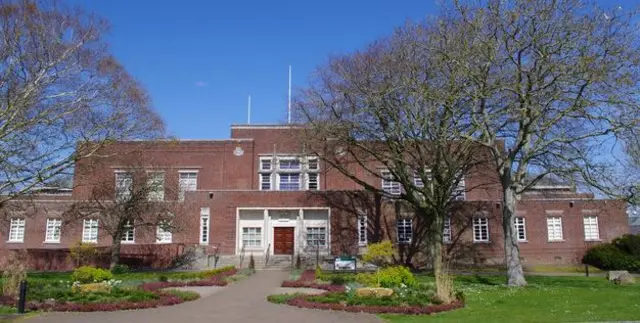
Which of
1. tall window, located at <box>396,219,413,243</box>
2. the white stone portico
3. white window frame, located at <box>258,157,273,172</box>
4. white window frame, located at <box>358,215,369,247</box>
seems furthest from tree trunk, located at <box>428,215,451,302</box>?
white window frame, located at <box>258,157,273,172</box>

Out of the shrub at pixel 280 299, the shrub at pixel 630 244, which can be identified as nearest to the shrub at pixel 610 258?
the shrub at pixel 630 244

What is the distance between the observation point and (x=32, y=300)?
16.5m

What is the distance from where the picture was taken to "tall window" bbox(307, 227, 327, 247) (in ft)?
142

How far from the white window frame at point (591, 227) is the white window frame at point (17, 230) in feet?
155

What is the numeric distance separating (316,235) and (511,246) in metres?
21.6

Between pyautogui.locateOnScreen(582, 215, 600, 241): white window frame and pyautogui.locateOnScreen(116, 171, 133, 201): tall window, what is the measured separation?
3567cm

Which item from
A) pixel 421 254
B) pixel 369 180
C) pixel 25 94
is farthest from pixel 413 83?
pixel 369 180

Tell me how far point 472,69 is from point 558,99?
349 centimetres

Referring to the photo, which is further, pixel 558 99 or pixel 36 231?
pixel 36 231

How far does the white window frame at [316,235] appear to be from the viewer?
43.3 metres

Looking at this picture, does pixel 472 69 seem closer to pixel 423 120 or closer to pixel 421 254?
pixel 423 120

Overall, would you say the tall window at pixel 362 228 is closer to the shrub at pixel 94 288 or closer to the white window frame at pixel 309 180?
the white window frame at pixel 309 180

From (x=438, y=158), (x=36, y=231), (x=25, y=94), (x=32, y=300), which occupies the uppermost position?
(x=25, y=94)

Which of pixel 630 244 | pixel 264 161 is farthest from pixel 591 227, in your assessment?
pixel 264 161
